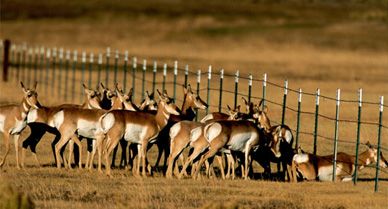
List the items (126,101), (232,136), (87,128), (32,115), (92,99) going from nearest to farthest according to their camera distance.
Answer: (232,136)
(87,128)
(32,115)
(126,101)
(92,99)

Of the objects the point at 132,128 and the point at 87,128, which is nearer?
the point at 132,128

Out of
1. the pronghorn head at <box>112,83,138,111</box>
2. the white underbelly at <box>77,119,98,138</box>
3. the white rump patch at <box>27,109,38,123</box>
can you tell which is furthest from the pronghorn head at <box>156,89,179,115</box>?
the white rump patch at <box>27,109,38,123</box>

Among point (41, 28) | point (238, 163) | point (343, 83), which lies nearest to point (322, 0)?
point (41, 28)

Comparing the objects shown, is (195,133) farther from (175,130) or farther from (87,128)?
(87,128)

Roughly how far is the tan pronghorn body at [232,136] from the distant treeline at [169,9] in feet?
223

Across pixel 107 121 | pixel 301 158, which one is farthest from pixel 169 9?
pixel 107 121

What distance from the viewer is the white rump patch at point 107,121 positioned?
2364 cm

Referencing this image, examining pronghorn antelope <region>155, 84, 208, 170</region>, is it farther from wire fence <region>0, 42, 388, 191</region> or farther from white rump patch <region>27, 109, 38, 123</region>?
white rump patch <region>27, 109, 38, 123</region>

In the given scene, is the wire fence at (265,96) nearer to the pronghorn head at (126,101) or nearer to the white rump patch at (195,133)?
the white rump patch at (195,133)

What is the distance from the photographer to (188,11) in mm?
95125

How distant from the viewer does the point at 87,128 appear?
2434cm

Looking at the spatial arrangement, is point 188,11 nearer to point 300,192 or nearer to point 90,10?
point 90,10

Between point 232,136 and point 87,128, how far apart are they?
112 inches

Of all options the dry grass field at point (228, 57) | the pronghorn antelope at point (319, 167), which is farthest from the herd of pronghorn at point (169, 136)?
the dry grass field at point (228, 57)
